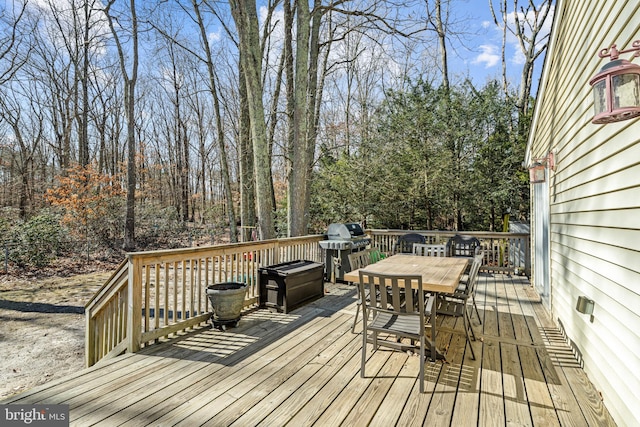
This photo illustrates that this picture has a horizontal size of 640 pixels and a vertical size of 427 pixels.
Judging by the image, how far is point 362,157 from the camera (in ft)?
34.0

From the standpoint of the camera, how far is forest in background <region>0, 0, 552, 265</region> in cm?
744

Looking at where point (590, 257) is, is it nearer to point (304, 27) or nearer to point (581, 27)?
point (581, 27)

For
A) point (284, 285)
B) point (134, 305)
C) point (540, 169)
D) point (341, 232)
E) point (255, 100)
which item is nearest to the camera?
point (134, 305)

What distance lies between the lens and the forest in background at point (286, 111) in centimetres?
744

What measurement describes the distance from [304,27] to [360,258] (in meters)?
4.90

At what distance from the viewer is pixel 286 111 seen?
27.7 feet

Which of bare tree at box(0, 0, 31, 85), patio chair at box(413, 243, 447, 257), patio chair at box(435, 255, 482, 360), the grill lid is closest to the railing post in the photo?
patio chair at box(435, 255, 482, 360)

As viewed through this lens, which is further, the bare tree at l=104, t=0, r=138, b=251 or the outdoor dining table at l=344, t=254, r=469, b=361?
the bare tree at l=104, t=0, r=138, b=251

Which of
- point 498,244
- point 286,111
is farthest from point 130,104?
point 498,244

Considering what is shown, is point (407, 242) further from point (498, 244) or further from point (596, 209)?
point (596, 209)

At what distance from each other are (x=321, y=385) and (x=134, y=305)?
1.92 metres

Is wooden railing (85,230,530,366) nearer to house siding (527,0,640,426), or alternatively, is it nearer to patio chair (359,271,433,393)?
patio chair (359,271,433,393)

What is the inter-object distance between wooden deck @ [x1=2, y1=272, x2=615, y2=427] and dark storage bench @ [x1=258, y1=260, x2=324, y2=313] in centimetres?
64

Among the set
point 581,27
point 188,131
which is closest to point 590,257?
point 581,27
